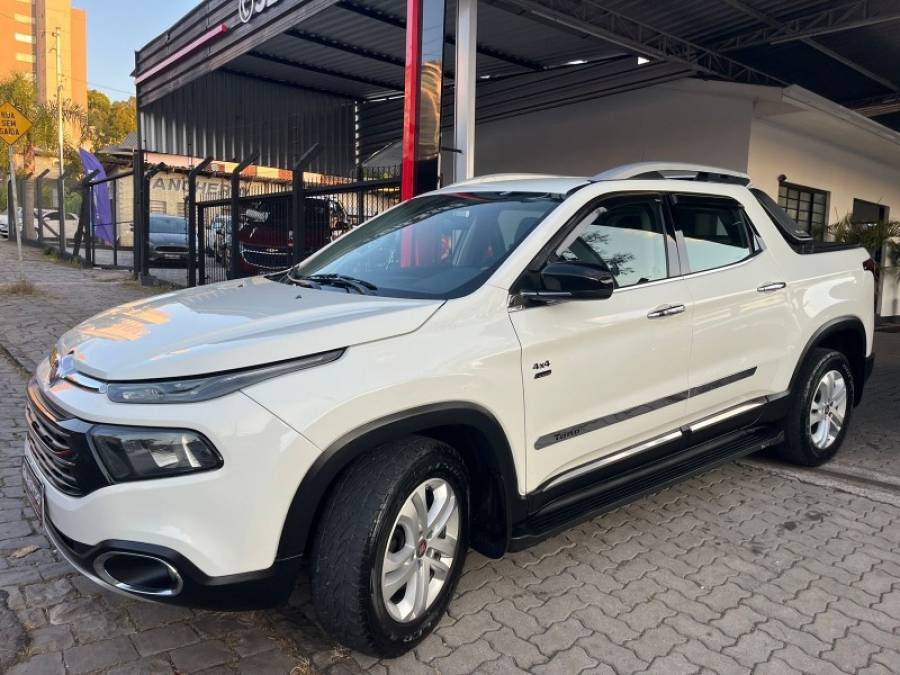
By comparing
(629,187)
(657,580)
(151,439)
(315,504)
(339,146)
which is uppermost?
(339,146)

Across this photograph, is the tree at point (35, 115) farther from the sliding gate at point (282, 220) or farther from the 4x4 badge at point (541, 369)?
the 4x4 badge at point (541, 369)

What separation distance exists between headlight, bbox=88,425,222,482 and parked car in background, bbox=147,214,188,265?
41.5ft

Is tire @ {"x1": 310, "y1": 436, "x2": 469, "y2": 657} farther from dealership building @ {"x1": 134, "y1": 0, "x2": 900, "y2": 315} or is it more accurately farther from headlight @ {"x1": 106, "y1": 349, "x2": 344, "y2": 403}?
dealership building @ {"x1": 134, "y1": 0, "x2": 900, "y2": 315}

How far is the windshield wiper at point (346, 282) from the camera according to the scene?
3.15m

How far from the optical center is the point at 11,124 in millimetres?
11312

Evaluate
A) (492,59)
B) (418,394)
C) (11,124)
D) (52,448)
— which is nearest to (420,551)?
(418,394)

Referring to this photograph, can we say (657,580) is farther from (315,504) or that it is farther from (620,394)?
(315,504)

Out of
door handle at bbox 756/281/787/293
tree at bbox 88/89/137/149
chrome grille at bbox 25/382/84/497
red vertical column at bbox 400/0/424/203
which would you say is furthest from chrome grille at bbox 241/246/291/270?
tree at bbox 88/89/137/149

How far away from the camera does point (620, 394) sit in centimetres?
326

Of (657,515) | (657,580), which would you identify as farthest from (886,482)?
(657,580)

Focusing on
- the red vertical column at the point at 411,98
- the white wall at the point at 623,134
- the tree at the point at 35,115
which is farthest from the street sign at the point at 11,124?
the tree at the point at 35,115

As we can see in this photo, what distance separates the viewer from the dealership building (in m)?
8.46

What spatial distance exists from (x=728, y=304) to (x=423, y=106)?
4.53 meters

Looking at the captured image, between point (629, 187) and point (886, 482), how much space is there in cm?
271
